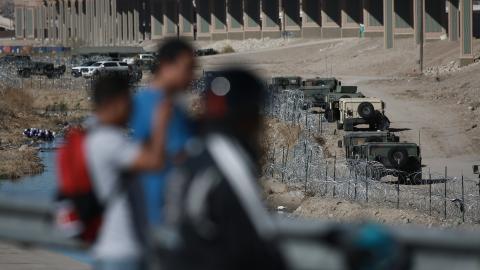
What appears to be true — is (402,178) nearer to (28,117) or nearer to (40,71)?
(28,117)

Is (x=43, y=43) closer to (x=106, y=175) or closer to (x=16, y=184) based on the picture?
(x=16, y=184)

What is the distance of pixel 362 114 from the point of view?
44750 mm

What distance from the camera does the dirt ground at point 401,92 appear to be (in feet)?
94.0

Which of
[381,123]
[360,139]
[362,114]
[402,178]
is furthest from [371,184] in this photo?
[362,114]

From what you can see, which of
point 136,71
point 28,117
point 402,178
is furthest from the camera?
point 136,71

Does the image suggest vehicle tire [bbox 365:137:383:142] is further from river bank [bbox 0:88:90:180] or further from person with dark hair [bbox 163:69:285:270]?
person with dark hair [bbox 163:69:285:270]

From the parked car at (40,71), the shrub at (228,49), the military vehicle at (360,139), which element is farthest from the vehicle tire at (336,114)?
the shrub at (228,49)

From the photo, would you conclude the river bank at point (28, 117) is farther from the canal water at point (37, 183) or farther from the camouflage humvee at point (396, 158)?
the camouflage humvee at point (396, 158)

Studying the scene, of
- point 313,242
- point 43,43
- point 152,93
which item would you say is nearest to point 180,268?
point 152,93

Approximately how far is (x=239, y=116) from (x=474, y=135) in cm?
4008

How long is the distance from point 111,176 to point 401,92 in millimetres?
55415

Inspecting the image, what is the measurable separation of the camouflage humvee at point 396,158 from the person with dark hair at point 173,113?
26065 mm

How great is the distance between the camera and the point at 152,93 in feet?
19.1

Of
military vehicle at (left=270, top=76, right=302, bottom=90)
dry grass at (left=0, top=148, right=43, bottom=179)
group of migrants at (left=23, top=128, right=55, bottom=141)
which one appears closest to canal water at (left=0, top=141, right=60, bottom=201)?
dry grass at (left=0, top=148, right=43, bottom=179)
